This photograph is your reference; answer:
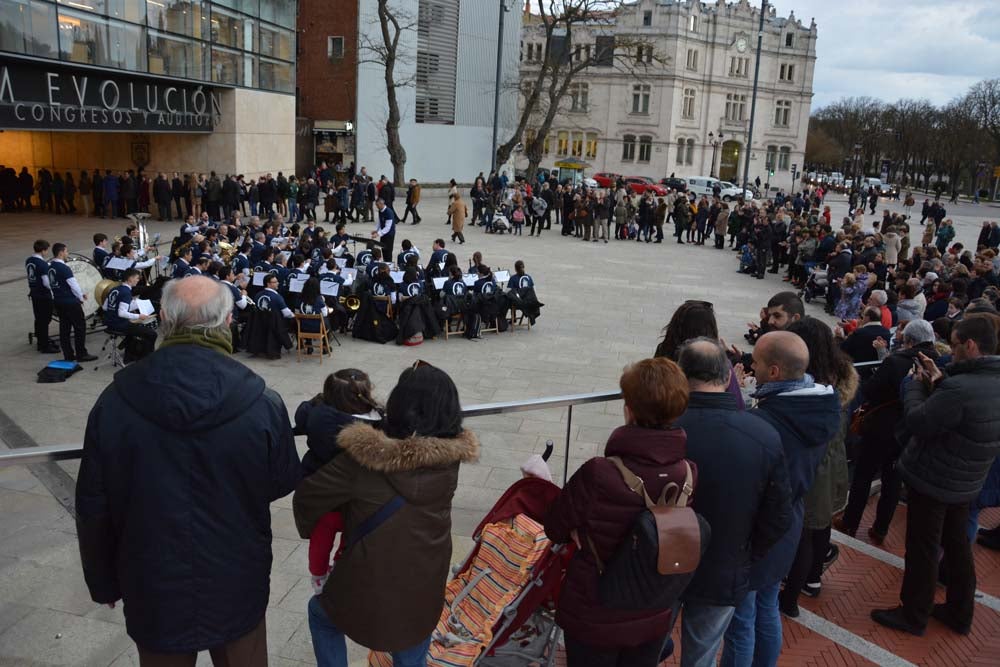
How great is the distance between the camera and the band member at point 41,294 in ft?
35.8

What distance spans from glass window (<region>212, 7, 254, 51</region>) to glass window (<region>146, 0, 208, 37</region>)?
2.59 ft

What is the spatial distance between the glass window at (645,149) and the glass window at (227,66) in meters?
48.8

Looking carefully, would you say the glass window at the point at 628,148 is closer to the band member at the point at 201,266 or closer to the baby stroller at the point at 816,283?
the baby stroller at the point at 816,283

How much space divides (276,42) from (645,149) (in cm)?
4661

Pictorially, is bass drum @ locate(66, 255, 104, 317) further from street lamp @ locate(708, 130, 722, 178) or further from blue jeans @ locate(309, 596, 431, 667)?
street lamp @ locate(708, 130, 722, 178)

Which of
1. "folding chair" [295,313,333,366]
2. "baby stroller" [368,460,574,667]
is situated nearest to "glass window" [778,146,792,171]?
"folding chair" [295,313,333,366]

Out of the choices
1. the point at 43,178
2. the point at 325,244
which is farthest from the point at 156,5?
the point at 325,244

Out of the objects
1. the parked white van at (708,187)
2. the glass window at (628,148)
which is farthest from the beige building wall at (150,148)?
the glass window at (628,148)

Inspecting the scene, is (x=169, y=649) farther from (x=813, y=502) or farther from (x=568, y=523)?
(x=813, y=502)

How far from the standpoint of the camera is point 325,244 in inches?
629

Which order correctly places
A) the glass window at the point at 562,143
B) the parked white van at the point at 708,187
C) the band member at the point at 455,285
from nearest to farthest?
the band member at the point at 455,285, the parked white van at the point at 708,187, the glass window at the point at 562,143

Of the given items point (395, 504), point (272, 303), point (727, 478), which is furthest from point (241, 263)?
point (727, 478)

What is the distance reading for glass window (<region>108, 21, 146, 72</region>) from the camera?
855 inches

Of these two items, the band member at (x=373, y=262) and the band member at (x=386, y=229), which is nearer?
the band member at (x=373, y=262)
